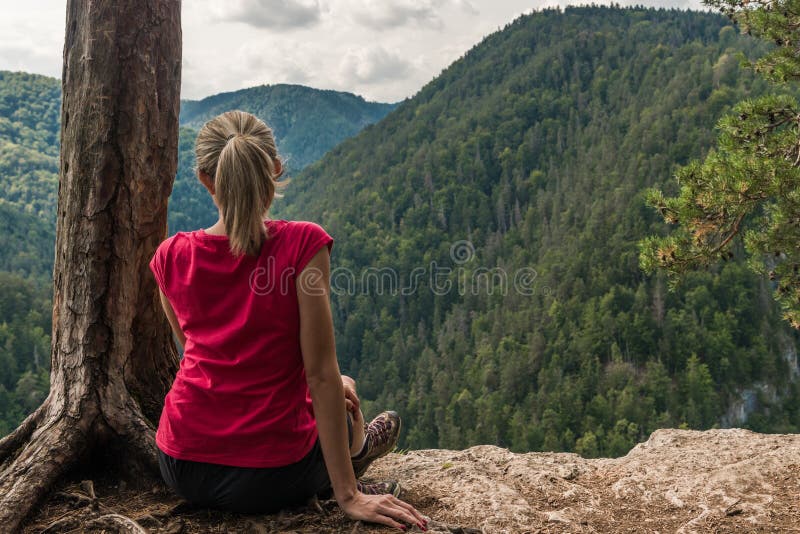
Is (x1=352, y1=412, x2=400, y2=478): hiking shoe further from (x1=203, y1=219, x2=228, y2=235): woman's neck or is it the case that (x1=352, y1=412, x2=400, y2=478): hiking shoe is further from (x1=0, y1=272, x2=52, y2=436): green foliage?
(x1=0, y1=272, x2=52, y2=436): green foliage

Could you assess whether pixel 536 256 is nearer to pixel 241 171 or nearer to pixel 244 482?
pixel 244 482

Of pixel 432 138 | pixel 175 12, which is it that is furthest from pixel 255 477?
pixel 432 138

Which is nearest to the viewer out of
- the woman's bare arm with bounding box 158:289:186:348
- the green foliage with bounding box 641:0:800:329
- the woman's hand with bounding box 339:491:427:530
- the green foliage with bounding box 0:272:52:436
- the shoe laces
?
the woman's hand with bounding box 339:491:427:530

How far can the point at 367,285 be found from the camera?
121938mm

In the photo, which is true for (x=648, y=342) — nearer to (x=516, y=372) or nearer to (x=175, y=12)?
(x=516, y=372)

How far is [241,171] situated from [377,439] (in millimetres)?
1710

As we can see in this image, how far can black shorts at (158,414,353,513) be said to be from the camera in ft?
8.48

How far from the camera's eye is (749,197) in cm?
485

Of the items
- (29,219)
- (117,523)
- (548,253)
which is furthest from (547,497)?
(29,219)

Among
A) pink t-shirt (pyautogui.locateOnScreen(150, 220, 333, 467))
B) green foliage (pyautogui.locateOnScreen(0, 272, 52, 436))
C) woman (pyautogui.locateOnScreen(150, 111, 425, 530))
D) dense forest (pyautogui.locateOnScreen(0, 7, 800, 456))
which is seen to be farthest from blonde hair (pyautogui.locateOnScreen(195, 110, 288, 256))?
green foliage (pyautogui.locateOnScreen(0, 272, 52, 436))

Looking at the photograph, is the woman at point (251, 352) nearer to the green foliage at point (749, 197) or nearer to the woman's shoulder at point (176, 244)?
the woman's shoulder at point (176, 244)

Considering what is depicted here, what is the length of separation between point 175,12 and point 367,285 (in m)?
119

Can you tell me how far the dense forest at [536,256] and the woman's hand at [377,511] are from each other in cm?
1986

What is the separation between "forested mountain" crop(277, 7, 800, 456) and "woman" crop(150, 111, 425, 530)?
116 feet
